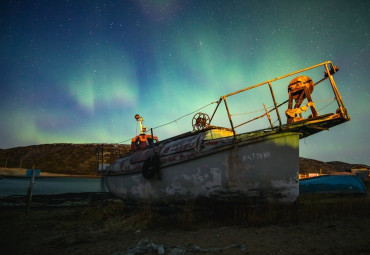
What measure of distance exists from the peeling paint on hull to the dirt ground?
2.06 ft

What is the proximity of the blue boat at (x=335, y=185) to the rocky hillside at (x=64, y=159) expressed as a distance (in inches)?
1736

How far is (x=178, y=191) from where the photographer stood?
741 cm

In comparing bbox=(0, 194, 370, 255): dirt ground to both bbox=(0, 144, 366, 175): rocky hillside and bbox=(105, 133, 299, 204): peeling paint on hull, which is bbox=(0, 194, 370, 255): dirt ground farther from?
bbox=(0, 144, 366, 175): rocky hillside

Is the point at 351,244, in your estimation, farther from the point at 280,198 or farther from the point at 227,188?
the point at 227,188

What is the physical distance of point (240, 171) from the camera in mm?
6340

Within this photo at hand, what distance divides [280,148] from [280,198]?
1416mm

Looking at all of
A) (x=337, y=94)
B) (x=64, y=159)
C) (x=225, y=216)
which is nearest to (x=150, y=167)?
(x=225, y=216)

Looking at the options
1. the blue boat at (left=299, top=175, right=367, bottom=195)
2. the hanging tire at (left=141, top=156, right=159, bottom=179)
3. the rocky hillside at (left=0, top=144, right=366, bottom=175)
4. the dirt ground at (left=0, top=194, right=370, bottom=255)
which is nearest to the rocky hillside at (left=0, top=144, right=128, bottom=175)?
the rocky hillside at (left=0, top=144, right=366, bottom=175)

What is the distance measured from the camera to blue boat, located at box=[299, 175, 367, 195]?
12383 millimetres

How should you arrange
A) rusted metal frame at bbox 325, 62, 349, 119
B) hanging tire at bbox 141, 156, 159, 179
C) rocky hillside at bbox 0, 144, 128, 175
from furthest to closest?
rocky hillside at bbox 0, 144, 128, 175 < hanging tire at bbox 141, 156, 159, 179 < rusted metal frame at bbox 325, 62, 349, 119

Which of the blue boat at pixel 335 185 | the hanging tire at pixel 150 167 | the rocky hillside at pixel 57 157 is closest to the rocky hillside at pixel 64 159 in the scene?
the rocky hillside at pixel 57 157

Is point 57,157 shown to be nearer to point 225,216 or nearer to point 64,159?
point 64,159

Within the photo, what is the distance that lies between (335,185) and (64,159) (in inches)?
2625

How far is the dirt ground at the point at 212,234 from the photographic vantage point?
13.6 ft
